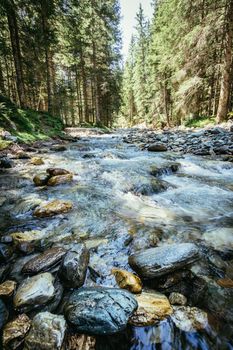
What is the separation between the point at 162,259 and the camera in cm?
246

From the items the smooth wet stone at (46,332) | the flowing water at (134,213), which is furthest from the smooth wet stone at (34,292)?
the flowing water at (134,213)

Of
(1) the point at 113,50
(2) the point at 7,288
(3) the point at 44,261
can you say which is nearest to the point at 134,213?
(3) the point at 44,261

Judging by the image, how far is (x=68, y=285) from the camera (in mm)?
2297

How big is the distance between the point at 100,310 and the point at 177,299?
2.48 ft

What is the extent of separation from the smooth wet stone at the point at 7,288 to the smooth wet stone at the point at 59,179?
320 cm

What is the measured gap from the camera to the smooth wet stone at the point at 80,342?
1732 millimetres

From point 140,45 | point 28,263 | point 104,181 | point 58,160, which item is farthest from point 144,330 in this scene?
point 140,45

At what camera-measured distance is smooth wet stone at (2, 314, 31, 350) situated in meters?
1.70

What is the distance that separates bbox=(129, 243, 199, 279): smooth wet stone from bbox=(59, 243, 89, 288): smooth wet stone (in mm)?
554

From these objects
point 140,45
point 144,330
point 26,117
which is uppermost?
point 140,45

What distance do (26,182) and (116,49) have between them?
89.6 feet

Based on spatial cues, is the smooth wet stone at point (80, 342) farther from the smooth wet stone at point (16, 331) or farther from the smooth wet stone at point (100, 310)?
the smooth wet stone at point (16, 331)

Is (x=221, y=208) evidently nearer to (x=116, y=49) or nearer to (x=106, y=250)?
(x=106, y=250)

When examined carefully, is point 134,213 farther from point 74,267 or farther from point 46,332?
point 46,332
